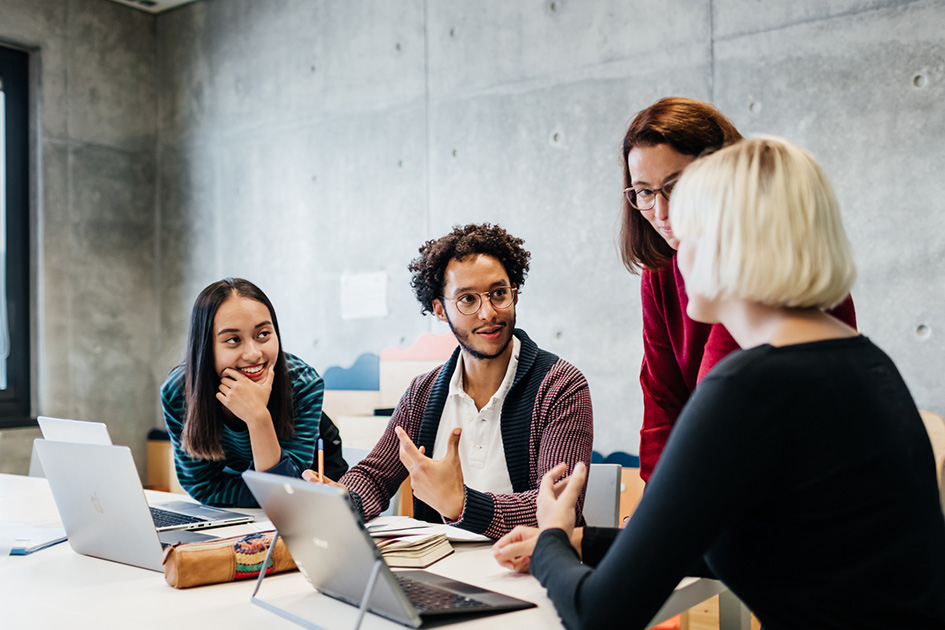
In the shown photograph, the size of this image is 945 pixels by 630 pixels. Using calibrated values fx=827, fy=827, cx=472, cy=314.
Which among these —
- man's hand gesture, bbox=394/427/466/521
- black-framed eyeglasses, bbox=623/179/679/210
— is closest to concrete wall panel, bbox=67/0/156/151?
man's hand gesture, bbox=394/427/466/521

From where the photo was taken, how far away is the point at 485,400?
7.07ft

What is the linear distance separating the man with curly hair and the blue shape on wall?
80.0 inches

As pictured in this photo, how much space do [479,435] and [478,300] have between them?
1.14 ft

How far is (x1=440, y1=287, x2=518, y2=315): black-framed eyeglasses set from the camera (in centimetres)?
214

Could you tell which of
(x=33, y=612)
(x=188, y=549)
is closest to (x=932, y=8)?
(x=188, y=549)

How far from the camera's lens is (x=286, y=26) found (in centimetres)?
480

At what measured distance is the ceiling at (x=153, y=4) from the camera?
17.1 feet

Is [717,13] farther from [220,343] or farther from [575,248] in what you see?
[220,343]

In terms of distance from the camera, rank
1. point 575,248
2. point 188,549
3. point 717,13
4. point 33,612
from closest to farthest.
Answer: point 33,612, point 188,549, point 717,13, point 575,248

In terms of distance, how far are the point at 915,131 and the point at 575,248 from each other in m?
1.40

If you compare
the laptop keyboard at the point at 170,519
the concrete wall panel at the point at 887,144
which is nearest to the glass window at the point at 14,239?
the laptop keyboard at the point at 170,519

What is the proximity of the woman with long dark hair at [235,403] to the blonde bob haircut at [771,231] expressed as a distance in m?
1.45

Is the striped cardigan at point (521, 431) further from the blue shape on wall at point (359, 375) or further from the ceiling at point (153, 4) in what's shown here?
the ceiling at point (153, 4)

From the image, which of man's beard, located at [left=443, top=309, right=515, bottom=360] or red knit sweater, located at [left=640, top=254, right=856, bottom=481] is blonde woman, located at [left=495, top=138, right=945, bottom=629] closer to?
red knit sweater, located at [left=640, top=254, right=856, bottom=481]
